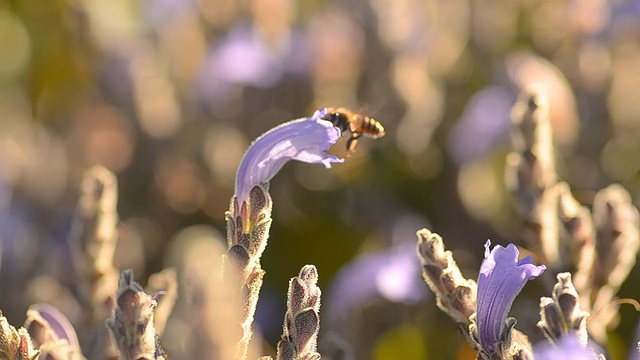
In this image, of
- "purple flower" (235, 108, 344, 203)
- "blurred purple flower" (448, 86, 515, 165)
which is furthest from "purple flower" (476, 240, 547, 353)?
"blurred purple flower" (448, 86, 515, 165)

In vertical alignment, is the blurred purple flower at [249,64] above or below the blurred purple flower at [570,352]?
above

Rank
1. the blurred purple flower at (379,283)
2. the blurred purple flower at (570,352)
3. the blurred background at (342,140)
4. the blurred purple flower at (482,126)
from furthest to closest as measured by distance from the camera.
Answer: the blurred purple flower at (482,126) < the blurred background at (342,140) < the blurred purple flower at (379,283) < the blurred purple flower at (570,352)

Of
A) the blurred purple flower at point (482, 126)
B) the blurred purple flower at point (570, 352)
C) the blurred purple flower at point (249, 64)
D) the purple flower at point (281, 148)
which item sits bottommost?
the blurred purple flower at point (570, 352)

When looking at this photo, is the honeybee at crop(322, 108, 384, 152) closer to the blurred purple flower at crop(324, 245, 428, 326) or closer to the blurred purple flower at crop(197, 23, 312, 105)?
the blurred purple flower at crop(324, 245, 428, 326)

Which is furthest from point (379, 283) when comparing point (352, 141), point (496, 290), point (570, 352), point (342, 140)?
point (570, 352)

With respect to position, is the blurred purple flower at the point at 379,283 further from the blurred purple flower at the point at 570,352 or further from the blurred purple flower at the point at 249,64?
the blurred purple flower at the point at 570,352

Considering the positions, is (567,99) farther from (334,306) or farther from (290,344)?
(290,344)

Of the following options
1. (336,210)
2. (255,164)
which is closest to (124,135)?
(336,210)

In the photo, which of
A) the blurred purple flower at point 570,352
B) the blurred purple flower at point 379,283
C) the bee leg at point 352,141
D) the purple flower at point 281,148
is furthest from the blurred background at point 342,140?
the blurred purple flower at point 570,352
